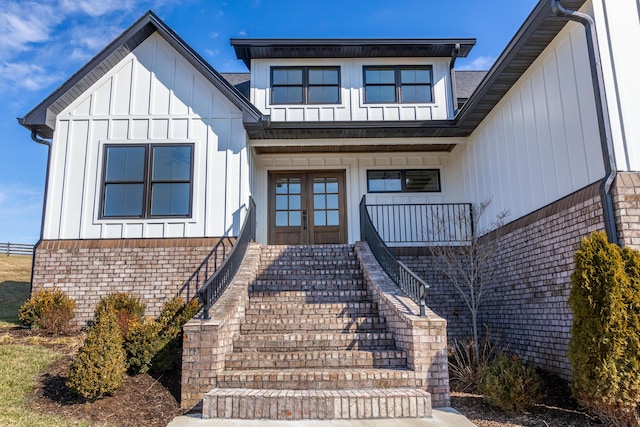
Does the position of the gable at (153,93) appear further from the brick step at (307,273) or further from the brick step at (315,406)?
the brick step at (315,406)

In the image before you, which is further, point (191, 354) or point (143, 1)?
point (143, 1)

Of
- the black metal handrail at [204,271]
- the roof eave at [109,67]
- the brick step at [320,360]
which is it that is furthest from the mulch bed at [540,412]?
the roof eave at [109,67]

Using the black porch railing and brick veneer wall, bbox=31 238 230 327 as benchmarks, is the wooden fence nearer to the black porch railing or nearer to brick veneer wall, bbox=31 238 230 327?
brick veneer wall, bbox=31 238 230 327

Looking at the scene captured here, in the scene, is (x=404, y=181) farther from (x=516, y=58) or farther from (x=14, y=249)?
(x=14, y=249)

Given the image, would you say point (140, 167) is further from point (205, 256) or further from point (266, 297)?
point (266, 297)

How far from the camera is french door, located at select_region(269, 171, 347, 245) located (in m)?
11.3

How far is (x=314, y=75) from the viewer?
11.3 m

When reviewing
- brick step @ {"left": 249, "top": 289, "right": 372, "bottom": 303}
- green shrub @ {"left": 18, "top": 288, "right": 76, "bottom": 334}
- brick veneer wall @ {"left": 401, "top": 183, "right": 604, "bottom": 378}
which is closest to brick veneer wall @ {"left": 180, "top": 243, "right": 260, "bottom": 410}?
brick step @ {"left": 249, "top": 289, "right": 372, "bottom": 303}

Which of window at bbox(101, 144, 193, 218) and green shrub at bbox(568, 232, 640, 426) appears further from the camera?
window at bbox(101, 144, 193, 218)

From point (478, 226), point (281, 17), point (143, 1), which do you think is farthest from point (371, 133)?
point (143, 1)

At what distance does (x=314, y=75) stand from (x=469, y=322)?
6963 millimetres

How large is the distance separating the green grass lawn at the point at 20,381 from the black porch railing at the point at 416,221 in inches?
282

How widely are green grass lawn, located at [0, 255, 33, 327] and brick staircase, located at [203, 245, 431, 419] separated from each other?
222 inches

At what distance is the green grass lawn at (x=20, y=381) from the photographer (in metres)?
4.75
